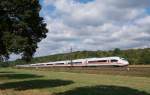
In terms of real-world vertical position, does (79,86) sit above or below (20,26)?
below

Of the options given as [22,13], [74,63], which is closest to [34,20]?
[22,13]

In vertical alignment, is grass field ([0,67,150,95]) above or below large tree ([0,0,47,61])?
below

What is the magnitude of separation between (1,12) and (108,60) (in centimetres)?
6937

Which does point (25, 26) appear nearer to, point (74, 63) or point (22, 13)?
point (22, 13)

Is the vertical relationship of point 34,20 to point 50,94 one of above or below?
above

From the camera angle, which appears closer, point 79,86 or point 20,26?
point 20,26

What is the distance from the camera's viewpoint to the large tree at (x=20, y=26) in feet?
99.4

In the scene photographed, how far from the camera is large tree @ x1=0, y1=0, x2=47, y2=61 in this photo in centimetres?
3030

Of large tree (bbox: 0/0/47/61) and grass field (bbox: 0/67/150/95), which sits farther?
large tree (bbox: 0/0/47/61)

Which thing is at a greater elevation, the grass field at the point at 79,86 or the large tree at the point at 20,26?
the large tree at the point at 20,26

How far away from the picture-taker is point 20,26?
30.4 m

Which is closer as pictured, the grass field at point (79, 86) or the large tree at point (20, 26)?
the grass field at point (79, 86)

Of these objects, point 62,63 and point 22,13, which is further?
point 62,63

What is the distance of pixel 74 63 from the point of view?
401 feet
